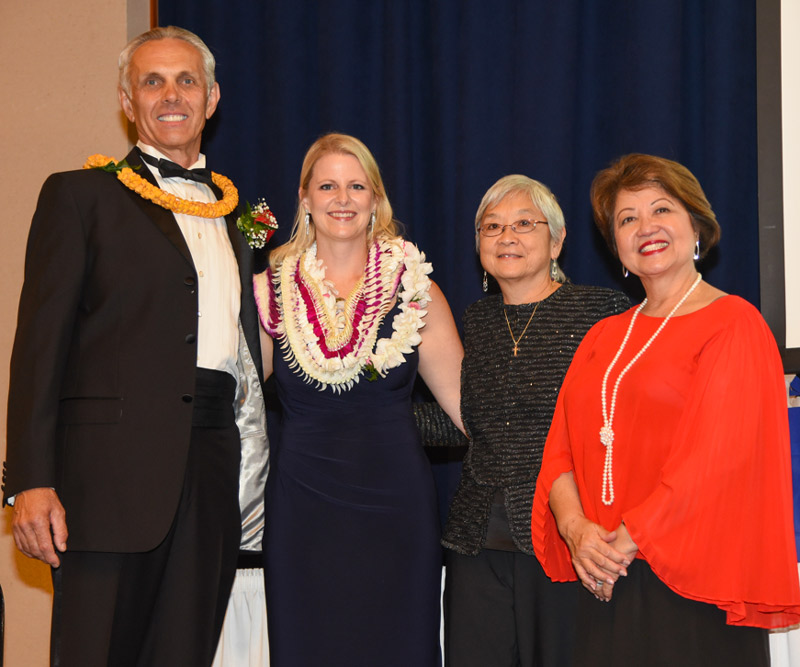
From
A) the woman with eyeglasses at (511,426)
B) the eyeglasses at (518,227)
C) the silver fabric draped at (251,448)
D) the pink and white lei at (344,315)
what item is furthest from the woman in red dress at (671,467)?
the silver fabric draped at (251,448)

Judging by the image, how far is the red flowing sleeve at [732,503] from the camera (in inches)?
67.4

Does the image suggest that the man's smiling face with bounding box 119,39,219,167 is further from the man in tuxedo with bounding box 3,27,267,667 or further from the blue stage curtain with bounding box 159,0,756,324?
the blue stage curtain with bounding box 159,0,756,324

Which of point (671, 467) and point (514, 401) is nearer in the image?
point (671, 467)

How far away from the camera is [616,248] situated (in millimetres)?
2152

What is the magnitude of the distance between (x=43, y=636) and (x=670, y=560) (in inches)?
114

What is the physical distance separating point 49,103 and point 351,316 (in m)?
2.03

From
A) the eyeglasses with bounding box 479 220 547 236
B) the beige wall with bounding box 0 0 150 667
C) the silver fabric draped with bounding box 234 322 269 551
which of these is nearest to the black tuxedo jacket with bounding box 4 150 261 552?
the silver fabric draped with bounding box 234 322 269 551

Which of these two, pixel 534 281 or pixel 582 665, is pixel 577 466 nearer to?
pixel 582 665

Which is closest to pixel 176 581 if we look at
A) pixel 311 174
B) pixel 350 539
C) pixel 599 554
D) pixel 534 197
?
pixel 350 539

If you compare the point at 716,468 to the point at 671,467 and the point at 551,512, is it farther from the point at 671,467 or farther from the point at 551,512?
the point at 551,512

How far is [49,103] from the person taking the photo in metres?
3.68

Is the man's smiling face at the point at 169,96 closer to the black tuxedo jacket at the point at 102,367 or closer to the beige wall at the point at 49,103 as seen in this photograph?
the black tuxedo jacket at the point at 102,367

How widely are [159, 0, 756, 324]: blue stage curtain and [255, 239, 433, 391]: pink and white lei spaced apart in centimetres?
75

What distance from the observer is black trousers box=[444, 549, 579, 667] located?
7.06ft
